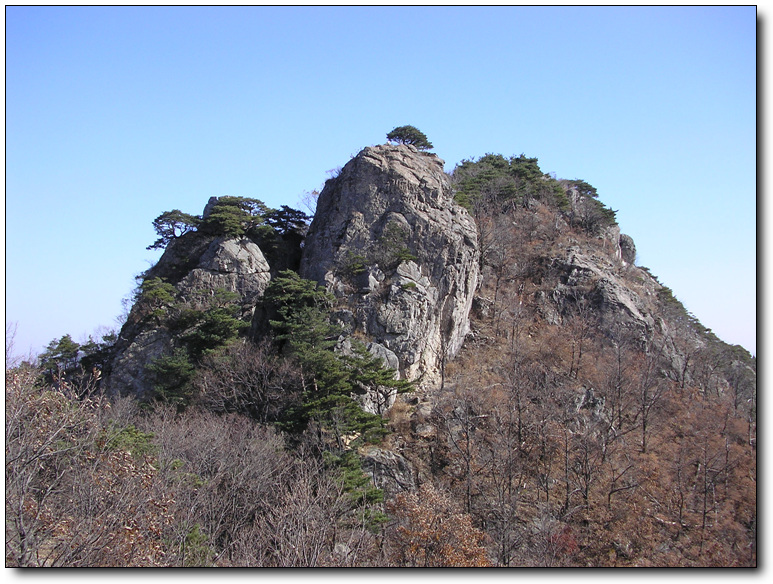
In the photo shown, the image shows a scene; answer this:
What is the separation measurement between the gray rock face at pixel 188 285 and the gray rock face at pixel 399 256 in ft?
9.95

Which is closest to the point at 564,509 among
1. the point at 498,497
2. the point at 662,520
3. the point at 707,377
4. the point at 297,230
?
the point at 498,497

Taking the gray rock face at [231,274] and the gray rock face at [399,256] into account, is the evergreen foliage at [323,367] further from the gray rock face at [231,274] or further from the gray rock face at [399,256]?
the gray rock face at [231,274]

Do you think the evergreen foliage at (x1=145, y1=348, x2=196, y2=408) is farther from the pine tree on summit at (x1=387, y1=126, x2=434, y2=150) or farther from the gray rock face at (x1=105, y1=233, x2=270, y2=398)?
the pine tree on summit at (x1=387, y1=126, x2=434, y2=150)

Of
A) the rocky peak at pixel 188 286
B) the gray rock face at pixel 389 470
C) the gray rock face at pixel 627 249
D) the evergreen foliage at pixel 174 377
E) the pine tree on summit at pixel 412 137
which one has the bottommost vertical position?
the gray rock face at pixel 389 470

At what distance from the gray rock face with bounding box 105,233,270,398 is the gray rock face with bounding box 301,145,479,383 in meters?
3.03

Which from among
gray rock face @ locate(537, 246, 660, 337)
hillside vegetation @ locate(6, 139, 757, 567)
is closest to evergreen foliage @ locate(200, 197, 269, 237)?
hillside vegetation @ locate(6, 139, 757, 567)

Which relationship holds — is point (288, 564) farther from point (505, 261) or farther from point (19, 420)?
point (505, 261)

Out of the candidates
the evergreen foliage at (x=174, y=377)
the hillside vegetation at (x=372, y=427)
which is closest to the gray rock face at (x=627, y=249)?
the hillside vegetation at (x=372, y=427)

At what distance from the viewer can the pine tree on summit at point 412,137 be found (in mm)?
42438

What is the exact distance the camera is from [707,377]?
3416 cm

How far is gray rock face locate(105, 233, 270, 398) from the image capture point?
91.1 feet

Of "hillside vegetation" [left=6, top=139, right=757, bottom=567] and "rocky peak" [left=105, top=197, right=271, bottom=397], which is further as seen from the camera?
"rocky peak" [left=105, top=197, right=271, bottom=397]

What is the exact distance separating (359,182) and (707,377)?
2339 centimetres

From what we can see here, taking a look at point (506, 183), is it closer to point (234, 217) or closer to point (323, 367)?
point (234, 217)
